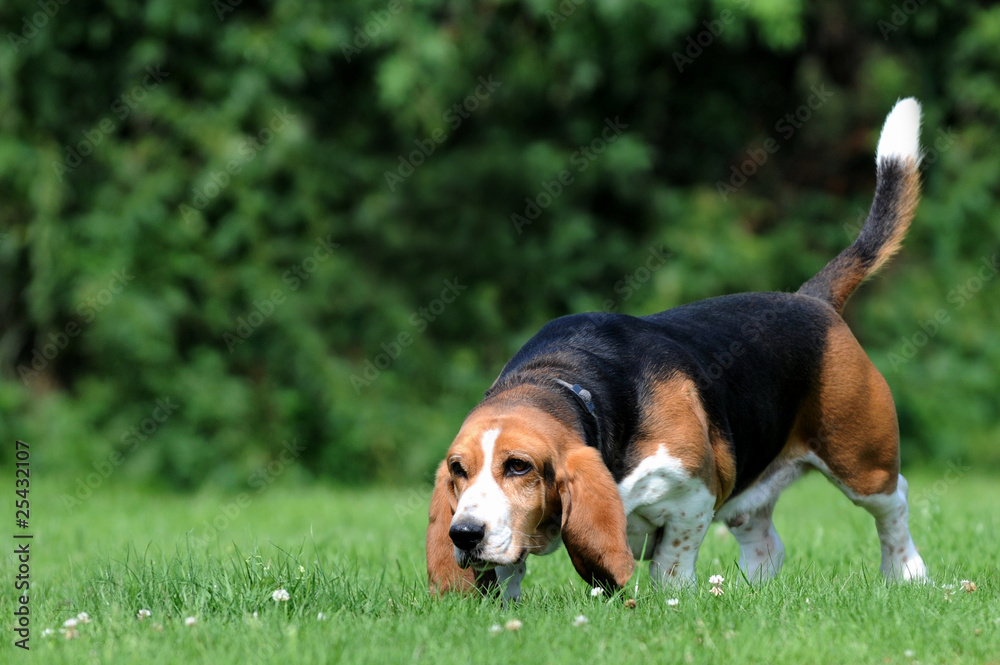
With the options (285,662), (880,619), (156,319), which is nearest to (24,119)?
(156,319)

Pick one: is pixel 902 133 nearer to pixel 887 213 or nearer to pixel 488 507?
pixel 887 213

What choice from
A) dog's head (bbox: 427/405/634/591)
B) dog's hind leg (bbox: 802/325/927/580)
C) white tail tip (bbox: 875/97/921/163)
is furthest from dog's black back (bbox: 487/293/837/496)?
white tail tip (bbox: 875/97/921/163)

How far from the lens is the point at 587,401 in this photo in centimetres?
402

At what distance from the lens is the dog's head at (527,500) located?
3621 millimetres

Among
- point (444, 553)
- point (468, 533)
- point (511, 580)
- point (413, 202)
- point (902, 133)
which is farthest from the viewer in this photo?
point (413, 202)

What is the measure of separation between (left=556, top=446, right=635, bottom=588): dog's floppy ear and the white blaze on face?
0.22m

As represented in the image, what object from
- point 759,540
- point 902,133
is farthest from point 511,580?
point 902,133

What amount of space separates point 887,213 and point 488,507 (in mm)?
2791

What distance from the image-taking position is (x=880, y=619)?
340 centimetres

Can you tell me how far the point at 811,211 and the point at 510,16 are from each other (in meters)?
3.61

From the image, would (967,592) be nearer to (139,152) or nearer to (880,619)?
(880,619)

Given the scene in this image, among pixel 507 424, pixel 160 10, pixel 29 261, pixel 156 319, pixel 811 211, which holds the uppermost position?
pixel 160 10

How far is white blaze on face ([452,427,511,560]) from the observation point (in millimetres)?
3588

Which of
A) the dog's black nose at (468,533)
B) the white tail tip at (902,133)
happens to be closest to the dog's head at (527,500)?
the dog's black nose at (468,533)
